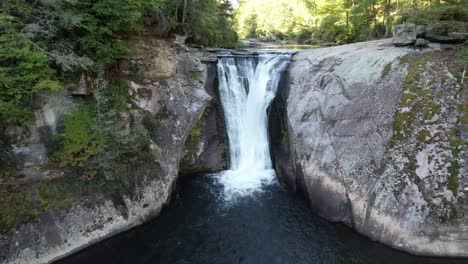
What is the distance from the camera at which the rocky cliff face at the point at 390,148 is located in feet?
23.7

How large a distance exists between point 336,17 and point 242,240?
2342 centimetres

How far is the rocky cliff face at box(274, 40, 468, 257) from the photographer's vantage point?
284 inches

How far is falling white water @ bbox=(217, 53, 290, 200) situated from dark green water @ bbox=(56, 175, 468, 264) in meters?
2.91

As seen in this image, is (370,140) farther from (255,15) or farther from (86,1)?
(255,15)

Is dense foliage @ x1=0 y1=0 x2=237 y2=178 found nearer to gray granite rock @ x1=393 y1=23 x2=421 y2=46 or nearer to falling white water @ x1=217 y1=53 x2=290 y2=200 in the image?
falling white water @ x1=217 y1=53 x2=290 y2=200

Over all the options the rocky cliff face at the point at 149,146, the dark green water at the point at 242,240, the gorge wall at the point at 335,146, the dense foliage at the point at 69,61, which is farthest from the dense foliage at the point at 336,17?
the dense foliage at the point at 69,61

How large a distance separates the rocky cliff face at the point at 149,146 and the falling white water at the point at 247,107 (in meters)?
1.02

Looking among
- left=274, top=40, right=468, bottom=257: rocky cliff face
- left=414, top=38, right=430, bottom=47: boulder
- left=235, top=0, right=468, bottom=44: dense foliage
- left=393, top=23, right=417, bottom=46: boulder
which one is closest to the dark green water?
left=274, top=40, right=468, bottom=257: rocky cliff face

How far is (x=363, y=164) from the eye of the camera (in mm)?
8508

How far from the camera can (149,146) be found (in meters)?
9.53

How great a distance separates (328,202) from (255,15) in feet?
154

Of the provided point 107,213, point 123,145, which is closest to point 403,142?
point 123,145

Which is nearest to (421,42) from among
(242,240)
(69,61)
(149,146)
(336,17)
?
(242,240)

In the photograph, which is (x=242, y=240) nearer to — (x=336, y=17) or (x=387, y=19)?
(x=387, y=19)
